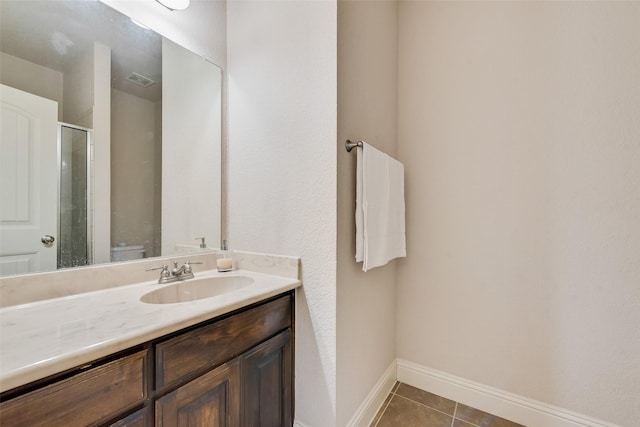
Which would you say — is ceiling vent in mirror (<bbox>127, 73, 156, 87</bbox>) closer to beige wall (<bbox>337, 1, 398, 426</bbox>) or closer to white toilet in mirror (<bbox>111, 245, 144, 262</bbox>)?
white toilet in mirror (<bbox>111, 245, 144, 262</bbox>)

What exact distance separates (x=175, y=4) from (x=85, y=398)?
1.65 metres

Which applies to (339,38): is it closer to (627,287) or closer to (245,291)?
(245,291)

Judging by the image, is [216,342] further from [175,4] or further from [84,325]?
[175,4]

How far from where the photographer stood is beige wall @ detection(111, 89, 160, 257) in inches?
46.2

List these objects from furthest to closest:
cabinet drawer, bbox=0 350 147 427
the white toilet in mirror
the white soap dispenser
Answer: the white soap dispenser < the white toilet in mirror < cabinet drawer, bbox=0 350 147 427

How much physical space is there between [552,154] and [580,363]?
1051 millimetres

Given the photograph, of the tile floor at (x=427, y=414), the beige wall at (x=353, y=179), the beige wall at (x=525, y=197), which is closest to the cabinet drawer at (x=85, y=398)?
the beige wall at (x=353, y=179)

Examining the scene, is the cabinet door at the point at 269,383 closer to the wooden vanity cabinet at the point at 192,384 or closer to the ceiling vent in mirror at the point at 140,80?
the wooden vanity cabinet at the point at 192,384

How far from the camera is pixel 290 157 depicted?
1.28 m

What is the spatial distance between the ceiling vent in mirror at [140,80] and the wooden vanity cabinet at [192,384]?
118 cm

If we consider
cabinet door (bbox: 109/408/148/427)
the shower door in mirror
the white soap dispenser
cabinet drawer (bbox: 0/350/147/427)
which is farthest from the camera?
the white soap dispenser

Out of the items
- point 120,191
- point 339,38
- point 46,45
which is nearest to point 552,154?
point 339,38

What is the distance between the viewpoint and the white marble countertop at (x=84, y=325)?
548mm

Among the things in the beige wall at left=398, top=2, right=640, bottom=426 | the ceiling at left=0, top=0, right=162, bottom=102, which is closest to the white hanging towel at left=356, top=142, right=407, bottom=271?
the beige wall at left=398, top=2, right=640, bottom=426
